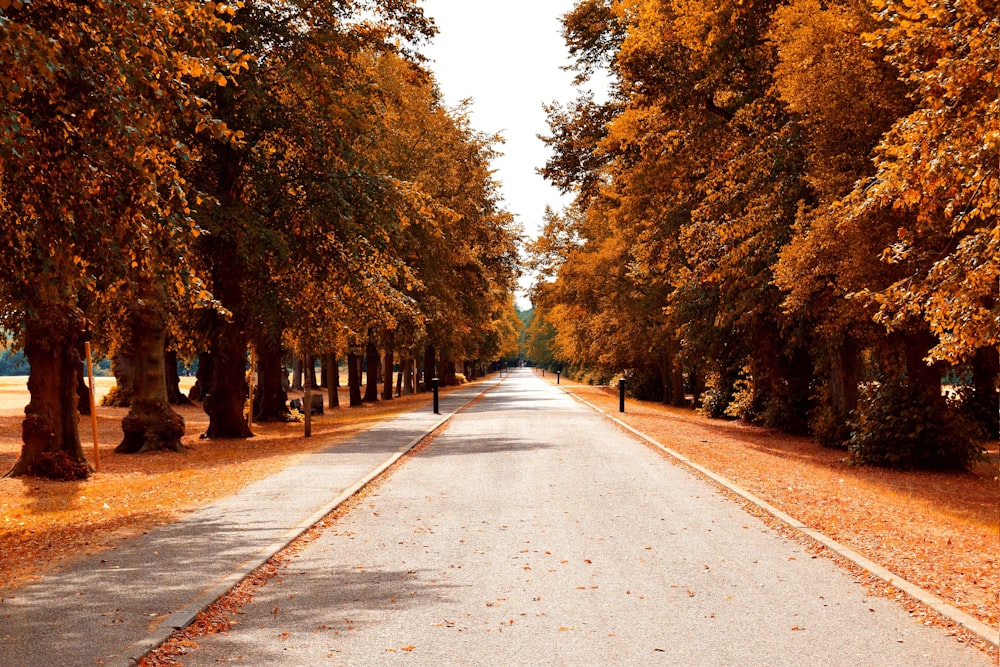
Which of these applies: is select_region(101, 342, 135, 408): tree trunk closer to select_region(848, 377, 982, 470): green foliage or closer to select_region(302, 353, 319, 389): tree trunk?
select_region(302, 353, 319, 389): tree trunk

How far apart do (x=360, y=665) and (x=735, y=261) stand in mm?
17047

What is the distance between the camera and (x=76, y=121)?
8367mm

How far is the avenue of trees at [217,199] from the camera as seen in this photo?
8.16 meters

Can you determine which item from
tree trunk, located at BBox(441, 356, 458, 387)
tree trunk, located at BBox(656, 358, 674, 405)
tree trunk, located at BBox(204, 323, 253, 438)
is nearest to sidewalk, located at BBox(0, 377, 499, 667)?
tree trunk, located at BBox(204, 323, 253, 438)

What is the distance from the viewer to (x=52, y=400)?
15875 mm

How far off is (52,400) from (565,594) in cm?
1211

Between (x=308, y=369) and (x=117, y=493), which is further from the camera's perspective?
(x=308, y=369)

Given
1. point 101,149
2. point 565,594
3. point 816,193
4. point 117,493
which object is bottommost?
point 117,493

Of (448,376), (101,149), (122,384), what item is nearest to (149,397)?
(101,149)

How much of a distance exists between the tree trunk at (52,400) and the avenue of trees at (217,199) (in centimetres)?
3

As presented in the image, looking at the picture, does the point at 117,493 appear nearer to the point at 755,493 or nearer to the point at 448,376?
the point at 755,493

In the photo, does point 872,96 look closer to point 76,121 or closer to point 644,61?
point 644,61

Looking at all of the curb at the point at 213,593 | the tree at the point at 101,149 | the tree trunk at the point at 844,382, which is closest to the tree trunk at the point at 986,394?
the tree trunk at the point at 844,382

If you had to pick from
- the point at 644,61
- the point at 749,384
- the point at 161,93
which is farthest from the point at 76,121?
the point at 749,384
